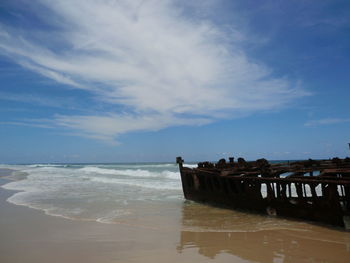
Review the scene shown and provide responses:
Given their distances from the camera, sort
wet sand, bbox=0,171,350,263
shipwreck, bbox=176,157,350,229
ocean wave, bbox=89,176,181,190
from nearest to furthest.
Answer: wet sand, bbox=0,171,350,263
shipwreck, bbox=176,157,350,229
ocean wave, bbox=89,176,181,190

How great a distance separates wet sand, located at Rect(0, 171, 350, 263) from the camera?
621 centimetres

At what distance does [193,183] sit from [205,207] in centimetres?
183

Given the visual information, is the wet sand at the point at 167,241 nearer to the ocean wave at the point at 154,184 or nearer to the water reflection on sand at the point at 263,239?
the water reflection on sand at the point at 263,239

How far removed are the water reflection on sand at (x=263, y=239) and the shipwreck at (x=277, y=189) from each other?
0.43 metres

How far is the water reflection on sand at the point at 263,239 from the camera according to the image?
251 inches

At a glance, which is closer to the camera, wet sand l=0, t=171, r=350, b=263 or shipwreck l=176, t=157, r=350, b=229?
wet sand l=0, t=171, r=350, b=263

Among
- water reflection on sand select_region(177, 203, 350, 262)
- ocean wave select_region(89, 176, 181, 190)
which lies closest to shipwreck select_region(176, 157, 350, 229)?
water reflection on sand select_region(177, 203, 350, 262)

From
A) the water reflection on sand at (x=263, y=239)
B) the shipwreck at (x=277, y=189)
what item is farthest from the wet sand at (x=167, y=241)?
the shipwreck at (x=277, y=189)

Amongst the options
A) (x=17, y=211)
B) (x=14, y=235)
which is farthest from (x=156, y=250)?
(x=17, y=211)

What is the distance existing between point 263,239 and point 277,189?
9.00ft

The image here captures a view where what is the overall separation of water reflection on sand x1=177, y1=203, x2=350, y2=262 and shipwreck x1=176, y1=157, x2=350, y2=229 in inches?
16.8

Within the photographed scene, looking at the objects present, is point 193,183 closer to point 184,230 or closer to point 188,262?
point 184,230

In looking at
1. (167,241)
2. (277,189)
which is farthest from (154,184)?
(167,241)

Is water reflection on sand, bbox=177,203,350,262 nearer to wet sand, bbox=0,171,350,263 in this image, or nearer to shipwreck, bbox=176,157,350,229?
wet sand, bbox=0,171,350,263
